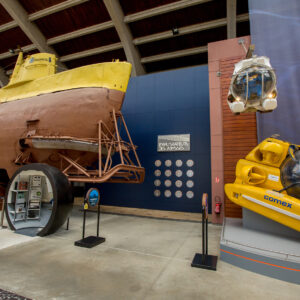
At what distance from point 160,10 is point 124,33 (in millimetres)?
Result: 3098

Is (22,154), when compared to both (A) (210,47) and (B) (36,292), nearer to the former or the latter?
(B) (36,292)

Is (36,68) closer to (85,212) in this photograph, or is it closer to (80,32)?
(85,212)

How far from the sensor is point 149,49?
18219 mm

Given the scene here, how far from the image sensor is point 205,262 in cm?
404

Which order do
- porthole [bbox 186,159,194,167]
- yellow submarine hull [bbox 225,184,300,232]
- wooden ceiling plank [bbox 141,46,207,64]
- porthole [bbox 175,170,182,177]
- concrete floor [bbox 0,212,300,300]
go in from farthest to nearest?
wooden ceiling plank [bbox 141,46,207,64] < porthole [bbox 175,170,182,177] < porthole [bbox 186,159,194,167] < yellow submarine hull [bbox 225,184,300,232] < concrete floor [bbox 0,212,300,300]

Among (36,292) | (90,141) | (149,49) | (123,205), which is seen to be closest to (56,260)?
(36,292)

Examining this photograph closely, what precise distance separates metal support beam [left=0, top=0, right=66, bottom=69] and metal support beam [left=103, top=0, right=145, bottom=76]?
673 centimetres

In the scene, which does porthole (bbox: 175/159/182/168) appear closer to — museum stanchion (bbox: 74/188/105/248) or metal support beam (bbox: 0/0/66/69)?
museum stanchion (bbox: 74/188/105/248)

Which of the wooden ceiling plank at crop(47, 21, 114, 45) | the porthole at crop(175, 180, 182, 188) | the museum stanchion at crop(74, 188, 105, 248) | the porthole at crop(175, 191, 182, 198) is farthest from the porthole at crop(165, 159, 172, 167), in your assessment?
the wooden ceiling plank at crop(47, 21, 114, 45)

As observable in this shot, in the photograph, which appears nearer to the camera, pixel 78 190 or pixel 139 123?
pixel 139 123

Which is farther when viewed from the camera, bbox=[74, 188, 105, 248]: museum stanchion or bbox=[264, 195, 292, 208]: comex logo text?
bbox=[74, 188, 105, 248]: museum stanchion

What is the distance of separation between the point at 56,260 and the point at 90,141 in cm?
429

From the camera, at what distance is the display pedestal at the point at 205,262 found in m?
3.87

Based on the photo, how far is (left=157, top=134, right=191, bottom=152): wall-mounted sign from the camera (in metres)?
9.53
